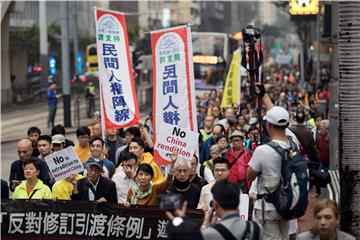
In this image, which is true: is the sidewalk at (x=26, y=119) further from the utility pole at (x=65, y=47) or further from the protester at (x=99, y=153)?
the protester at (x=99, y=153)

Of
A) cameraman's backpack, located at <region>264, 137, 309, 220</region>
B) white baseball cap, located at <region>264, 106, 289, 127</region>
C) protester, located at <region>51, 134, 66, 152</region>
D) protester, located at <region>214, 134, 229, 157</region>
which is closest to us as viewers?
cameraman's backpack, located at <region>264, 137, 309, 220</region>

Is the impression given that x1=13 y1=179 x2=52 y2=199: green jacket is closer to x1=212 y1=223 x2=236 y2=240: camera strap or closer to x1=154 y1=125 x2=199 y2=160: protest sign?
x1=154 y1=125 x2=199 y2=160: protest sign

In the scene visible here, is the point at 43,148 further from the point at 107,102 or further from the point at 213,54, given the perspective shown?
the point at 213,54

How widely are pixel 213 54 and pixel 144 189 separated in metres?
29.4

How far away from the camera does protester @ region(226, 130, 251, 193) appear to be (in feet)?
31.3

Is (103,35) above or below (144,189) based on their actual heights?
above

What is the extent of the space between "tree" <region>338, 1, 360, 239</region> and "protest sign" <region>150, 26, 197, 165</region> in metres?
2.64

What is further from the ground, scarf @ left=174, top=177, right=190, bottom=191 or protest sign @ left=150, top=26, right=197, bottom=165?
protest sign @ left=150, top=26, right=197, bottom=165

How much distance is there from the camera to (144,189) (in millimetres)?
7938

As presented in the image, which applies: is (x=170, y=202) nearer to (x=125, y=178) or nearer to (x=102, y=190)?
(x=102, y=190)

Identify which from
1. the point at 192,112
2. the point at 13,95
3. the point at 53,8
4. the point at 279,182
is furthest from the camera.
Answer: the point at 53,8

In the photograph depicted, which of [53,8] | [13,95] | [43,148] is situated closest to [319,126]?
[43,148]

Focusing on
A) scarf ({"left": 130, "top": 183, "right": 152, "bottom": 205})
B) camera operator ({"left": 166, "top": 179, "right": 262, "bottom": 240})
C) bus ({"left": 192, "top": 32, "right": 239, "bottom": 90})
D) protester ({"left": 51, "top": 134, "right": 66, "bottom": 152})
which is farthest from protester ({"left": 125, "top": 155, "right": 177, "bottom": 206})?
bus ({"left": 192, "top": 32, "right": 239, "bottom": 90})

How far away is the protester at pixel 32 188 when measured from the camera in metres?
8.13
